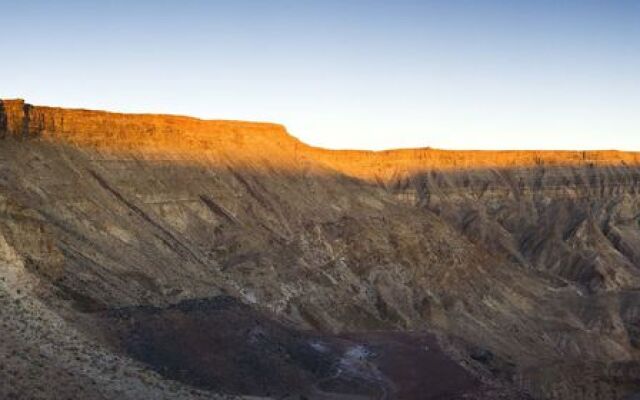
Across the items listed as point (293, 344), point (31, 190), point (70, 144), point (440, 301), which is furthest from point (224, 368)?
point (440, 301)

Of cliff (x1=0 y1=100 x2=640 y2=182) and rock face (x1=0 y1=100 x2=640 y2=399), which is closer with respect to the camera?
rock face (x1=0 y1=100 x2=640 y2=399)

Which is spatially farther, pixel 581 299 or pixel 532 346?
pixel 581 299

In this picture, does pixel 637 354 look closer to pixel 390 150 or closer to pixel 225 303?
pixel 225 303

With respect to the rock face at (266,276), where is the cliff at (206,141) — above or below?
above

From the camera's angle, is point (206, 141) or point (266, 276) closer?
point (266, 276)

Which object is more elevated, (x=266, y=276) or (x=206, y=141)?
(x=206, y=141)

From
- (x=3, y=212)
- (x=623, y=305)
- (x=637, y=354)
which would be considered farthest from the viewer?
(x=623, y=305)

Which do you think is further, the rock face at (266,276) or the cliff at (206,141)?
the cliff at (206,141)

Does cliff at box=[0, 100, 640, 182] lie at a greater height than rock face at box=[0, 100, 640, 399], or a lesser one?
greater
